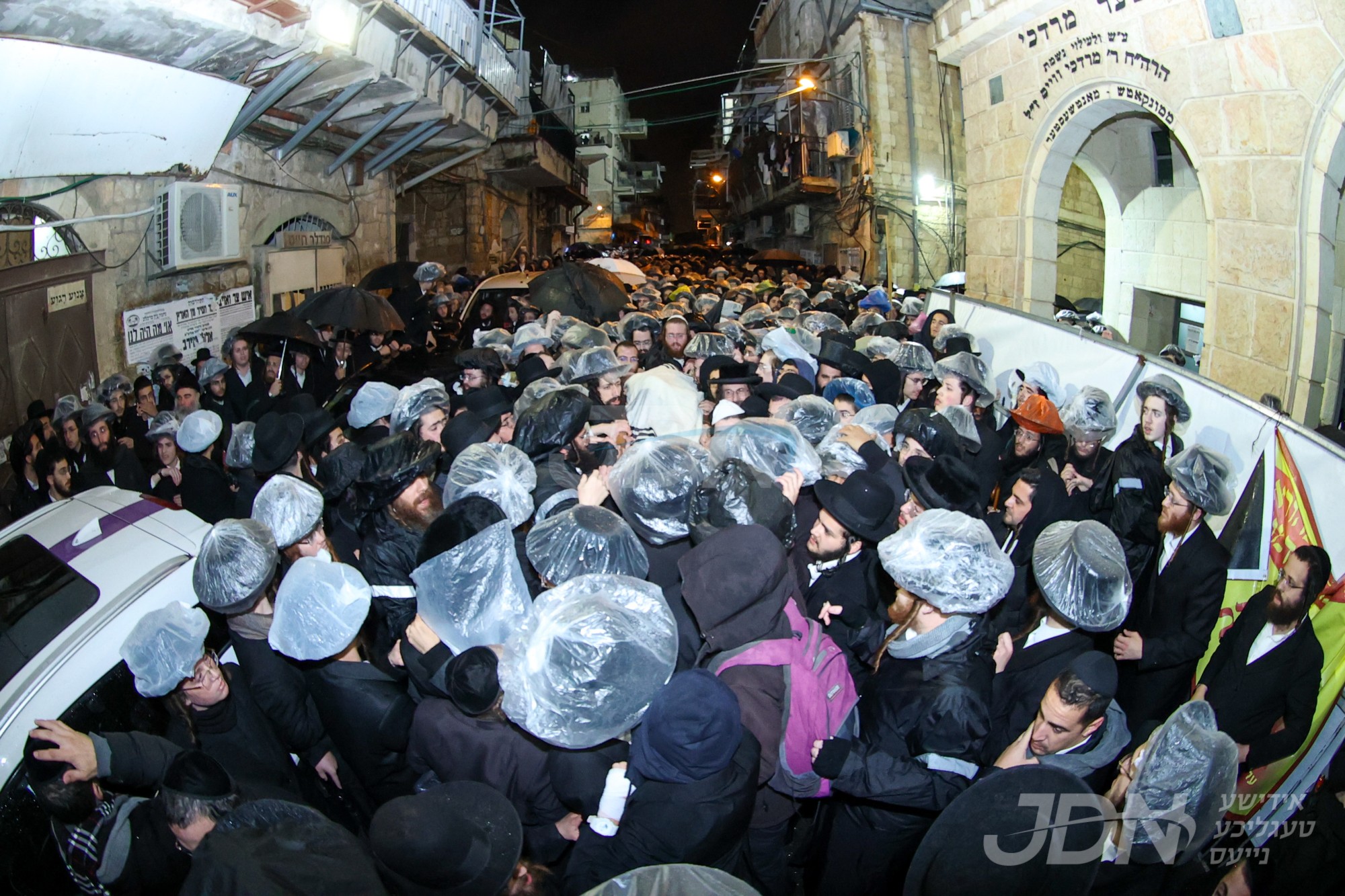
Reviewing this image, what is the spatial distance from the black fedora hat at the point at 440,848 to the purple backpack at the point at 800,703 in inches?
35.5

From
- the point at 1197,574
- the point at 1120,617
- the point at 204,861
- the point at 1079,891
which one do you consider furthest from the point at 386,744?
the point at 1197,574

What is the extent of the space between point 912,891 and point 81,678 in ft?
8.60

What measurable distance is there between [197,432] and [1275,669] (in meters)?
5.38

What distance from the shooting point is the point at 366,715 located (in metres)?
2.67

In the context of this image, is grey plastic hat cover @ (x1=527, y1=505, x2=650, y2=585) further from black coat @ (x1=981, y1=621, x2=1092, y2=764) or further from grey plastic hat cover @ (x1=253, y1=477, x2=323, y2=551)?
black coat @ (x1=981, y1=621, x2=1092, y2=764)

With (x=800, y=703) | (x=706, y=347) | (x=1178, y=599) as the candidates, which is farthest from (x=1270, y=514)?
(x=706, y=347)

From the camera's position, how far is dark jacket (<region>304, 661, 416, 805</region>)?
8.75 ft

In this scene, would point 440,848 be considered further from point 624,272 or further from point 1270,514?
point 624,272

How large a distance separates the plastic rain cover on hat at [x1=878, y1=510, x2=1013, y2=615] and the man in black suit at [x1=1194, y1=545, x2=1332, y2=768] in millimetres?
1161

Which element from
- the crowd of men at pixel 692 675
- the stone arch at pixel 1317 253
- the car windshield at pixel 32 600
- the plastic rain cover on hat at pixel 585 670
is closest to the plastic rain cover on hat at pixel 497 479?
the crowd of men at pixel 692 675

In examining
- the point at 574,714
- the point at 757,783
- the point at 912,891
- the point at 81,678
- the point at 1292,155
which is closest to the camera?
the point at 912,891

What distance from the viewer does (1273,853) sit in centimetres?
233

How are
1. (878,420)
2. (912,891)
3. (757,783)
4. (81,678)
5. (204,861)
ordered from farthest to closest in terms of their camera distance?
(878,420) < (81,678) < (757,783) < (912,891) < (204,861)

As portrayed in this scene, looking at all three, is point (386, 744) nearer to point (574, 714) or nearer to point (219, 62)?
→ point (574, 714)
